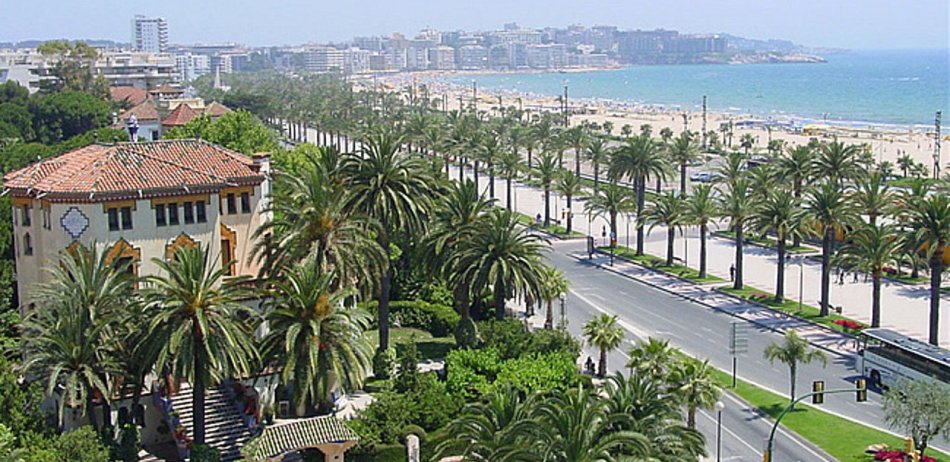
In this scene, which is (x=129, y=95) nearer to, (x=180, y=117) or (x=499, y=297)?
(x=180, y=117)

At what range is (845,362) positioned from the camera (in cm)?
5741

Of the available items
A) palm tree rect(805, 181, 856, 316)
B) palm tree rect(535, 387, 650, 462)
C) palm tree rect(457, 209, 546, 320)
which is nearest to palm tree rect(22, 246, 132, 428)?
palm tree rect(535, 387, 650, 462)

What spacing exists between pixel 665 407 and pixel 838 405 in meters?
19.5

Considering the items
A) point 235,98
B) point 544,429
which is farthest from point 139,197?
point 235,98

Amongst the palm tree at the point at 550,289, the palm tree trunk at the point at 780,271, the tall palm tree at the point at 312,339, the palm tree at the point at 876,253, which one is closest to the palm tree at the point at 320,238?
the tall palm tree at the point at 312,339

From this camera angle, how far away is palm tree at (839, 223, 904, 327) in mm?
60719

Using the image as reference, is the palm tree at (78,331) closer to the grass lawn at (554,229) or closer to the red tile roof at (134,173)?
the red tile roof at (134,173)

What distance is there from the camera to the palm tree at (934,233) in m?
57.6

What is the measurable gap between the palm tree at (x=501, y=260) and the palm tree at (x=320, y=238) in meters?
5.89

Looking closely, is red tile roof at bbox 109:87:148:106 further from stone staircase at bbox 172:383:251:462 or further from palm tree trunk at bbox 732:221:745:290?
stone staircase at bbox 172:383:251:462

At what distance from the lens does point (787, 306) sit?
229 feet

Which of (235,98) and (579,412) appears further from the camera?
(235,98)

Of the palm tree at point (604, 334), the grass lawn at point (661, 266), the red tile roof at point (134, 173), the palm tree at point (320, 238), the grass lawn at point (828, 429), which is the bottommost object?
the grass lawn at point (828, 429)

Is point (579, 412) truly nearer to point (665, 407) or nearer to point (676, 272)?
point (665, 407)
